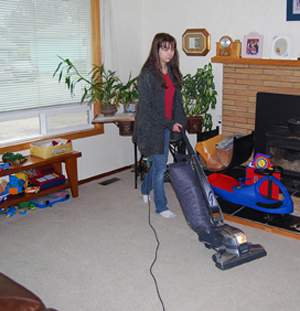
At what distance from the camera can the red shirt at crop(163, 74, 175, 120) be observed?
11.2 feet

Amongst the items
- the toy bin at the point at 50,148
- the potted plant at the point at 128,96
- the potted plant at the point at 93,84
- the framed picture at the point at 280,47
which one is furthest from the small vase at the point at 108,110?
the framed picture at the point at 280,47

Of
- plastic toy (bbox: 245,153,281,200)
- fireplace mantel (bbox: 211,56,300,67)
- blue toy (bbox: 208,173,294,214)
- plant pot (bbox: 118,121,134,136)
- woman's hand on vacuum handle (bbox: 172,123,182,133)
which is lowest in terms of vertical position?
blue toy (bbox: 208,173,294,214)

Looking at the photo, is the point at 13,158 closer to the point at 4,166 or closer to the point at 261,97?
the point at 4,166

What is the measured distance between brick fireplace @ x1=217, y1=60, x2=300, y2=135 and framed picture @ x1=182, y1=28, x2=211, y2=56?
0.32 m

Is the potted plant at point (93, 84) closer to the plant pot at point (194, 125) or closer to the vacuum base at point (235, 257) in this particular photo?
the plant pot at point (194, 125)

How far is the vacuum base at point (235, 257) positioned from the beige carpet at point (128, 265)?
0.04m

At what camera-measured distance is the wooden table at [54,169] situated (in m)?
3.67

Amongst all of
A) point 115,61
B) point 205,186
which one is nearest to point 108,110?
point 115,61

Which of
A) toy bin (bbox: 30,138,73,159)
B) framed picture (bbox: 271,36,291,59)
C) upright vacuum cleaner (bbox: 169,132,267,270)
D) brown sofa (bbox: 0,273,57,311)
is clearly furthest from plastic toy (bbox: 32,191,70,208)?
brown sofa (bbox: 0,273,57,311)

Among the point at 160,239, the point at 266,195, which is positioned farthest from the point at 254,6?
the point at 160,239

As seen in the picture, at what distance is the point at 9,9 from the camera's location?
12.4 ft

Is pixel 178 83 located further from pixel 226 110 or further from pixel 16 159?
pixel 16 159

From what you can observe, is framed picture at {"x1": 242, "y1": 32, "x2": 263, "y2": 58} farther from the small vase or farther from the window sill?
the window sill

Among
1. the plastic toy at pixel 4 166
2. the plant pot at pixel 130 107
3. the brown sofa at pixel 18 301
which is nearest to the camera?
the brown sofa at pixel 18 301
